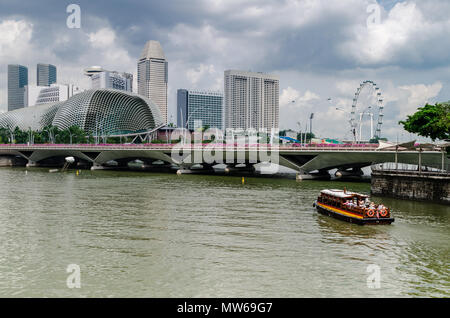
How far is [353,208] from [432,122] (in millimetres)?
25681

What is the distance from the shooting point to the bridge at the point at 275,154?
5878cm

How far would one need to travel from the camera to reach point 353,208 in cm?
3047

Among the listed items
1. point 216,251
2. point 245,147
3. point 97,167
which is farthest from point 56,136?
point 216,251

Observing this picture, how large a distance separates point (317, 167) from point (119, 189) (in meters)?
37.5

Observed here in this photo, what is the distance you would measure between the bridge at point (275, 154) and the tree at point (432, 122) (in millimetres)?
2195

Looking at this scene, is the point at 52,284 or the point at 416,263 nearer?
the point at 52,284

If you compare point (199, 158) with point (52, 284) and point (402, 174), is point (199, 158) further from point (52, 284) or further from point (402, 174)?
point (52, 284)

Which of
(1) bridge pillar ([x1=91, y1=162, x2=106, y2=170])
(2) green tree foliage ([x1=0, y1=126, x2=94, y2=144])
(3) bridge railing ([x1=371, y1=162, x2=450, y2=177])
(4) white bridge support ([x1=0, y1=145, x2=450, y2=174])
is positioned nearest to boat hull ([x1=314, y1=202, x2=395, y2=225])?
(3) bridge railing ([x1=371, y1=162, x2=450, y2=177])

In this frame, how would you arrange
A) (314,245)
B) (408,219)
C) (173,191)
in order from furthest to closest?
(173,191), (408,219), (314,245)

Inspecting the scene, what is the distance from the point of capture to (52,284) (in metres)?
16.9

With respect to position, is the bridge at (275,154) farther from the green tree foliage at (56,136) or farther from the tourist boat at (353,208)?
the green tree foliage at (56,136)

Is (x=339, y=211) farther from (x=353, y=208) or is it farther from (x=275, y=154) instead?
(x=275, y=154)

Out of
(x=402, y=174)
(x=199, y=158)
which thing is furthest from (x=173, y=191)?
(x=199, y=158)

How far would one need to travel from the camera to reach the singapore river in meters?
16.7
